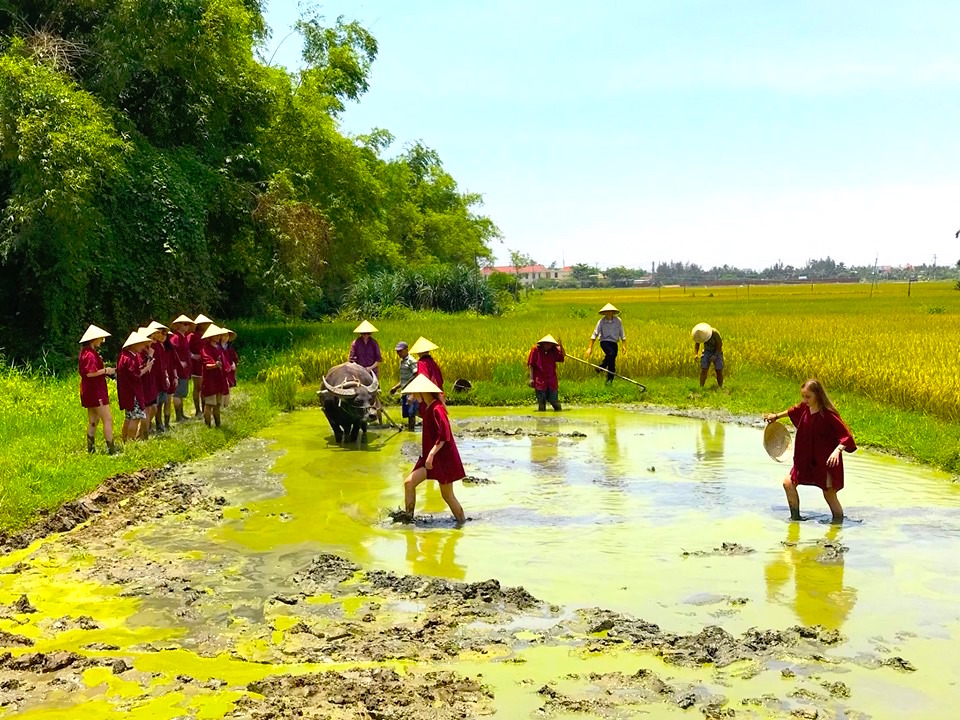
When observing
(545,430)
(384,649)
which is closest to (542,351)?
(545,430)

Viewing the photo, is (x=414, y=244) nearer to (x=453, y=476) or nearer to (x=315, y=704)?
(x=453, y=476)

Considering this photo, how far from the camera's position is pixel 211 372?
12.6 meters

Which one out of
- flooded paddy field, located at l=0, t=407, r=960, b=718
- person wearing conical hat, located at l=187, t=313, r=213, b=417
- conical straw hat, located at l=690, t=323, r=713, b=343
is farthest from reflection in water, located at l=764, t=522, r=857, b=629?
conical straw hat, located at l=690, t=323, r=713, b=343

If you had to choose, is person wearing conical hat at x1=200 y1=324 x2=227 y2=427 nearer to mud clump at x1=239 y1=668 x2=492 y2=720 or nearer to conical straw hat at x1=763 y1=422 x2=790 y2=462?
conical straw hat at x1=763 y1=422 x2=790 y2=462

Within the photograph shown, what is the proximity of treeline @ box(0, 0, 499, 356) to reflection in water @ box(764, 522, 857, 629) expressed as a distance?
13863 millimetres

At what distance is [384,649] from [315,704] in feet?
2.57

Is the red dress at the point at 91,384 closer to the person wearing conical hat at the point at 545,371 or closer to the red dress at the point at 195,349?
the red dress at the point at 195,349

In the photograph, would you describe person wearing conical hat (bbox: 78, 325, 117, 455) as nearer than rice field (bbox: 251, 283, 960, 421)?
Yes

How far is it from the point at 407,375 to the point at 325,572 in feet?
21.7

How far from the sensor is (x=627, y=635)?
5598 millimetres

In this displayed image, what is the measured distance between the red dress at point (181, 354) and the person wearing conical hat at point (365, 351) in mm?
2287

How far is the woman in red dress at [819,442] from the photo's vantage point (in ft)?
26.4

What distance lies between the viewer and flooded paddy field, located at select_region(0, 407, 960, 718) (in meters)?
4.79

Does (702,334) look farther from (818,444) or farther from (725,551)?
(725,551)
